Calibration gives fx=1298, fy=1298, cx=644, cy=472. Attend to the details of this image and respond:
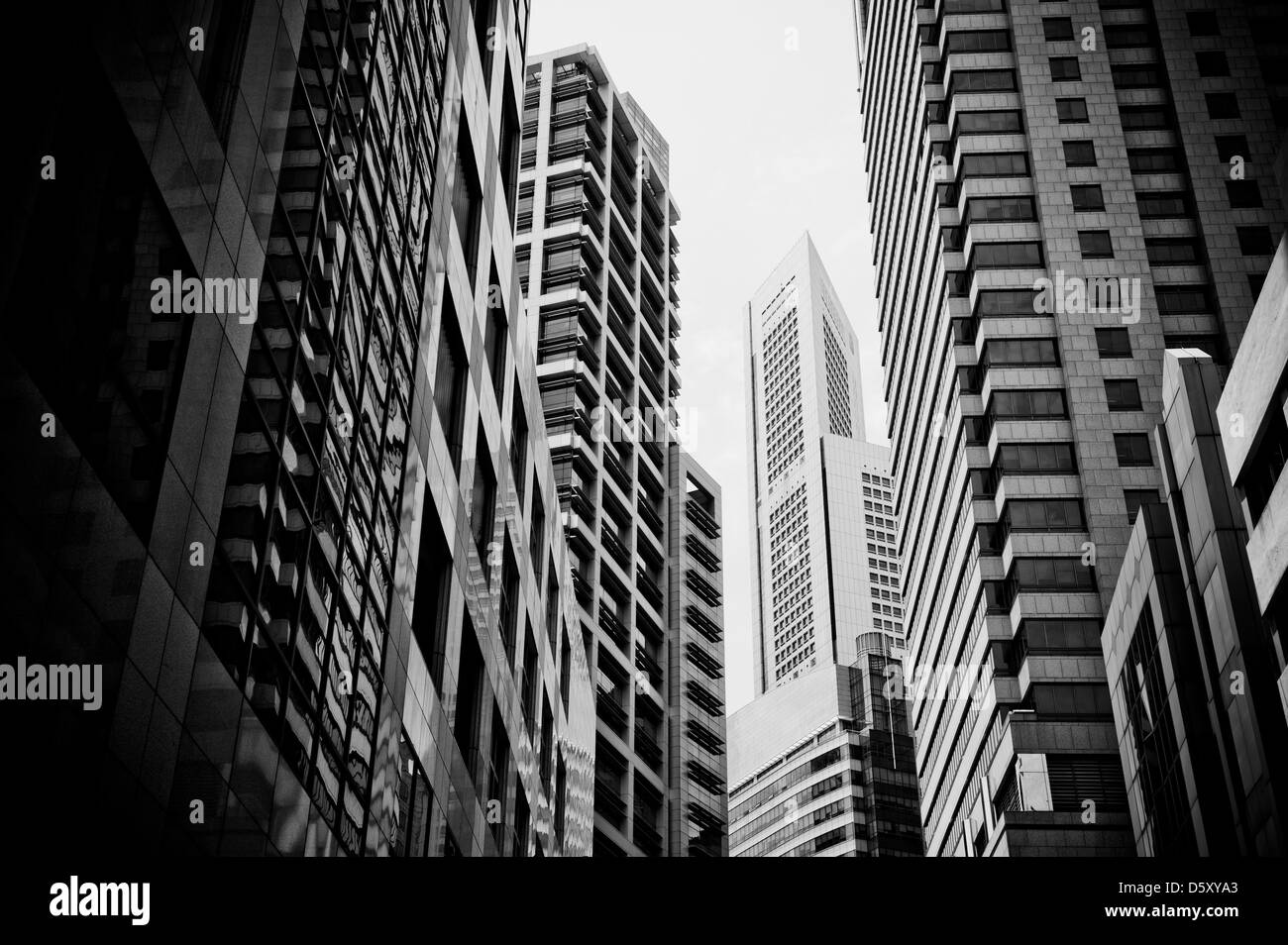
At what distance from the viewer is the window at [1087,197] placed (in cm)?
7812

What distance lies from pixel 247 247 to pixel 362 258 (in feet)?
18.5

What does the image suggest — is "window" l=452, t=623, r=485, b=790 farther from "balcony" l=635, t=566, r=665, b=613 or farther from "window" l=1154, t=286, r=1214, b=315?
"balcony" l=635, t=566, r=665, b=613

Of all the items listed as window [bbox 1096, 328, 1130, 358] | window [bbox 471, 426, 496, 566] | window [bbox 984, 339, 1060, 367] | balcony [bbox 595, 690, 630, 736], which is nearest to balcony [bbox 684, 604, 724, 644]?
balcony [bbox 595, 690, 630, 736]

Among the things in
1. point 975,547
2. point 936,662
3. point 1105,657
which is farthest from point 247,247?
point 936,662

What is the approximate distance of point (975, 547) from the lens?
72000 mm

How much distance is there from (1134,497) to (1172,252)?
1707 cm

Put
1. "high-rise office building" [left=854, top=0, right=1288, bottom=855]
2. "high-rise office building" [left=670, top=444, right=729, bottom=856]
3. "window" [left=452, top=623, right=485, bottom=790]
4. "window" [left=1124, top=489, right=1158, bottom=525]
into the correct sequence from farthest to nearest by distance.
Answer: "high-rise office building" [left=670, top=444, right=729, bottom=856] < "window" [left=1124, top=489, right=1158, bottom=525] < "high-rise office building" [left=854, top=0, right=1288, bottom=855] < "window" [left=452, top=623, right=485, bottom=790]

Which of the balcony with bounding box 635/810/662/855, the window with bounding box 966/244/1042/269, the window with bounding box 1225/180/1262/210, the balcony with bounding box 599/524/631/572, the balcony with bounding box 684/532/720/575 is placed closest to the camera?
the window with bounding box 1225/180/1262/210

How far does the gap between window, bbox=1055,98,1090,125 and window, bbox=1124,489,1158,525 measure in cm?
2563

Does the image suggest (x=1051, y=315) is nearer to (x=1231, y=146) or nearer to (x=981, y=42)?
(x=1231, y=146)

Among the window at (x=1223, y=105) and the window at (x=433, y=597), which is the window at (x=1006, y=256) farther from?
the window at (x=433, y=597)

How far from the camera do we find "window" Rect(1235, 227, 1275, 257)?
7494cm

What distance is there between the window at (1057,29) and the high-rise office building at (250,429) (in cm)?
5977

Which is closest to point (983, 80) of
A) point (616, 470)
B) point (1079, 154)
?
point (1079, 154)
